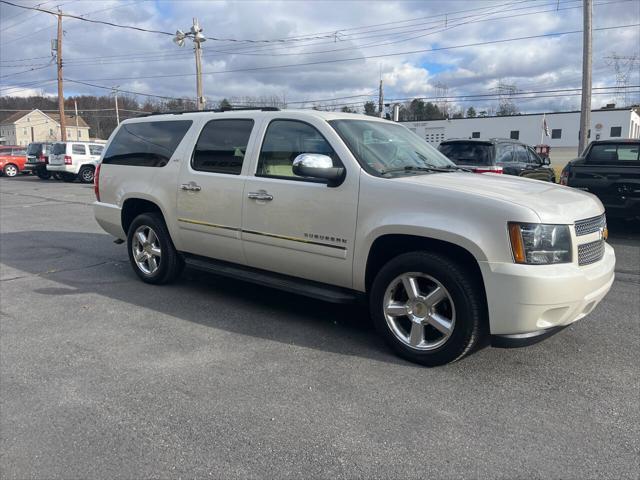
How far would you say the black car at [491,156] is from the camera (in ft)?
35.2

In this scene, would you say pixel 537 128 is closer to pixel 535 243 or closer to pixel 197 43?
pixel 197 43

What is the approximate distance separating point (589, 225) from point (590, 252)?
200 mm

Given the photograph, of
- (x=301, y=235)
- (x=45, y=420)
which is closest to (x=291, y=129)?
(x=301, y=235)

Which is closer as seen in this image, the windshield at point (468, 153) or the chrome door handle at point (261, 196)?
the chrome door handle at point (261, 196)

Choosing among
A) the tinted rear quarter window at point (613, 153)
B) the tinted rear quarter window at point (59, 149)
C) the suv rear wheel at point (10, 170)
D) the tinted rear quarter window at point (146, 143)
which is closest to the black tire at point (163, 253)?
the tinted rear quarter window at point (146, 143)

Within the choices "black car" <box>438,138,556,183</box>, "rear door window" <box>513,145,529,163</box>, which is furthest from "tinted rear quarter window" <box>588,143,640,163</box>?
"rear door window" <box>513,145,529,163</box>

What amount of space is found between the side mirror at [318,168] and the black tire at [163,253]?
7.53 feet

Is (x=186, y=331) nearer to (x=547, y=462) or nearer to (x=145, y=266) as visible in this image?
(x=145, y=266)

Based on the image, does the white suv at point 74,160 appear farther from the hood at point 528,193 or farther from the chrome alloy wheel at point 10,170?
the hood at point 528,193

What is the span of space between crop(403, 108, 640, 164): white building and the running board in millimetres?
42889

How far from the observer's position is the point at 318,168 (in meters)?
4.01

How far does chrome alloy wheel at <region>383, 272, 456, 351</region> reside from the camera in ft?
12.3

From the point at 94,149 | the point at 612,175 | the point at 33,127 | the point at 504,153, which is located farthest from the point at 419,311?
the point at 33,127

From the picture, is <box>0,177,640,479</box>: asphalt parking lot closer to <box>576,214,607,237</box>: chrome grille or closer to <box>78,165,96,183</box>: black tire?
<box>576,214,607,237</box>: chrome grille
